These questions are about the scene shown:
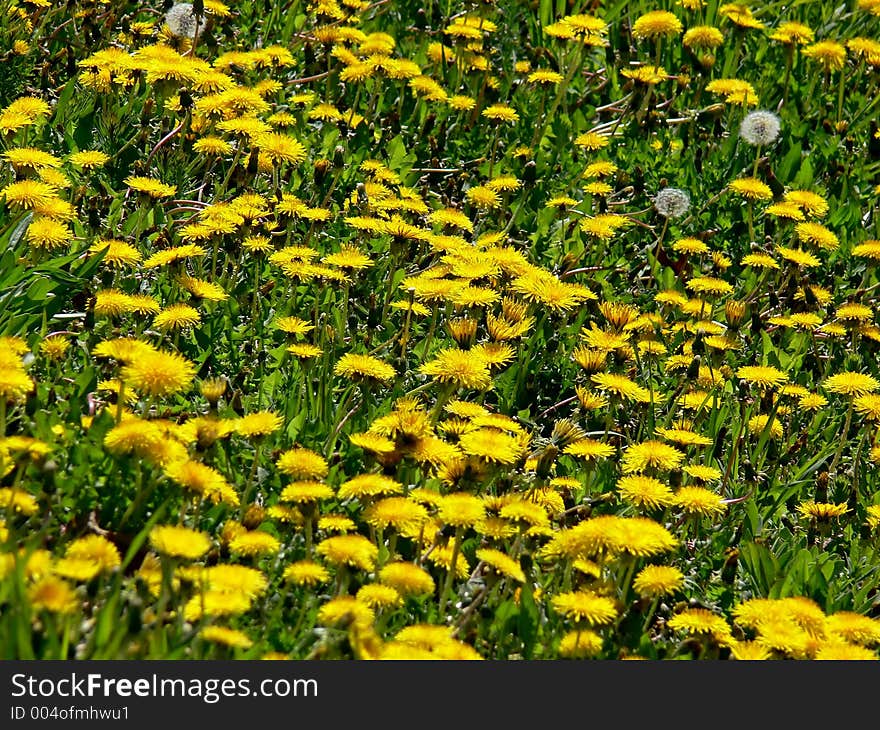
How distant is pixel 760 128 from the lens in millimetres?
4746

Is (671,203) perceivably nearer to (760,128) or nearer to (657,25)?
(760,128)

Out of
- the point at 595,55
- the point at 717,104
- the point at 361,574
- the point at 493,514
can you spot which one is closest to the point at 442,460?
the point at 493,514

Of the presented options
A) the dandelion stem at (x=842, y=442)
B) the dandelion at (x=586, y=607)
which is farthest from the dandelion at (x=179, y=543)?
the dandelion stem at (x=842, y=442)

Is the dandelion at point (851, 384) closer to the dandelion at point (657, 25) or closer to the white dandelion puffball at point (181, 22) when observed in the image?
the dandelion at point (657, 25)

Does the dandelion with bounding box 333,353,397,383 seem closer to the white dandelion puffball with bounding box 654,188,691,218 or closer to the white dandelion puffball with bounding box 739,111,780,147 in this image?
the white dandelion puffball with bounding box 654,188,691,218

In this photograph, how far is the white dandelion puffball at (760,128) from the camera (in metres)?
4.73

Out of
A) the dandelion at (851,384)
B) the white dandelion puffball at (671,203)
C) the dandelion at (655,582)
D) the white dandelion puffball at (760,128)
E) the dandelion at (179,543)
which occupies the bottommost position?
the dandelion at (851,384)

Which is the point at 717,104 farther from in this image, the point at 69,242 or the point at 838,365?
→ the point at 69,242

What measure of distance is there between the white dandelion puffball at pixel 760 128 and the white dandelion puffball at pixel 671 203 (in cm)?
57

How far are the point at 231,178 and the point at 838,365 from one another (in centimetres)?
209

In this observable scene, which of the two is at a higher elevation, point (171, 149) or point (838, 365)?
point (171, 149)

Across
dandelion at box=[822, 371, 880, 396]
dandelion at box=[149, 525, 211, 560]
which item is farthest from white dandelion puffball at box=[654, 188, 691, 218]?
dandelion at box=[149, 525, 211, 560]

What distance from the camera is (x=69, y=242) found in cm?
353

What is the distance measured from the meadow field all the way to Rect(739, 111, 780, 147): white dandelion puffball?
2cm
